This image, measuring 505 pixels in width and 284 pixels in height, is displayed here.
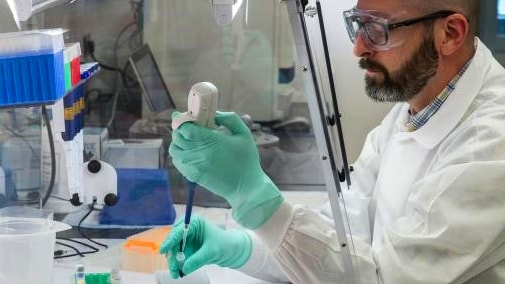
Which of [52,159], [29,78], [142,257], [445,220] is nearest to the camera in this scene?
[445,220]

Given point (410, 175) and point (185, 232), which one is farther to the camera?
point (410, 175)

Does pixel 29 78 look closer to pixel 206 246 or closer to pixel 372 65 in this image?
pixel 206 246

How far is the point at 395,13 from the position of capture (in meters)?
1.48

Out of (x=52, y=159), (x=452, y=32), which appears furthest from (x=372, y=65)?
(x=52, y=159)

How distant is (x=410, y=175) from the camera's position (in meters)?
1.60

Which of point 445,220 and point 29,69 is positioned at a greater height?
point 29,69

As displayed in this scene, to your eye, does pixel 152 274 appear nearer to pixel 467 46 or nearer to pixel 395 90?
pixel 395 90

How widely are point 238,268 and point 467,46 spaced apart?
2.56ft

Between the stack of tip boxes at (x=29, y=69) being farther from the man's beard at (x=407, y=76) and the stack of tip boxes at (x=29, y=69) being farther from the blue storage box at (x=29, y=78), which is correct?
the man's beard at (x=407, y=76)

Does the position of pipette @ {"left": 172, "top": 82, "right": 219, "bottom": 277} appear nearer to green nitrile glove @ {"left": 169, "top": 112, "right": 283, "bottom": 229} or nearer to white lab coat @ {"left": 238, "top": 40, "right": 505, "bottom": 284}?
green nitrile glove @ {"left": 169, "top": 112, "right": 283, "bottom": 229}

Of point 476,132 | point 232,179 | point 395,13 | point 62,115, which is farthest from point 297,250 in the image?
point 62,115

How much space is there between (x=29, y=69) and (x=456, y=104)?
0.94m

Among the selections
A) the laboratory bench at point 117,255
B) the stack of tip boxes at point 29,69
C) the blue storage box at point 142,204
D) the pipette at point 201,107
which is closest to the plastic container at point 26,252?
the laboratory bench at point 117,255

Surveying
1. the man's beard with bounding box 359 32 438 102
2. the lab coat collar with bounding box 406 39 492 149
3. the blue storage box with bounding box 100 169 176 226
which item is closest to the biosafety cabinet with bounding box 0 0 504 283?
the blue storage box with bounding box 100 169 176 226
